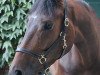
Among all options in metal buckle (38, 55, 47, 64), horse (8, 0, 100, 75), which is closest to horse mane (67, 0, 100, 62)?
horse (8, 0, 100, 75)

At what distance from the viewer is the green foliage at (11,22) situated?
4.37 metres

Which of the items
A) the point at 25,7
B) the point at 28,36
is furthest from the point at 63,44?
the point at 25,7

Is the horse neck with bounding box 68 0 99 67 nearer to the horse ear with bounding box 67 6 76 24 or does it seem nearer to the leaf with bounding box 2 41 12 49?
the horse ear with bounding box 67 6 76 24

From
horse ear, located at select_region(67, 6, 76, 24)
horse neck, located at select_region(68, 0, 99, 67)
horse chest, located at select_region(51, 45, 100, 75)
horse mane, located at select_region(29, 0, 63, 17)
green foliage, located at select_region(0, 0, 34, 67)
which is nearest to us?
horse mane, located at select_region(29, 0, 63, 17)

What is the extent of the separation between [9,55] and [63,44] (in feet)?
7.49

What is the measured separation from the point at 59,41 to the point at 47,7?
9.4 inches

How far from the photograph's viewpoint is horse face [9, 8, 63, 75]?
2062mm

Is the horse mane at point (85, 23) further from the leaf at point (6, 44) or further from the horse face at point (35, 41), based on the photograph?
the leaf at point (6, 44)

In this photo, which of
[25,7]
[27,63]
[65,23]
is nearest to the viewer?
[27,63]

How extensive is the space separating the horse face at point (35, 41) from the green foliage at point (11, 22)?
2.19 metres

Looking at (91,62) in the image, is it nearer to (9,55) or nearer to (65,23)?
(65,23)

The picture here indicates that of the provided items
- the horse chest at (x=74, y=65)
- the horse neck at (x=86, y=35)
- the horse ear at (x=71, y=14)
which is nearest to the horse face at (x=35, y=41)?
the horse ear at (x=71, y=14)

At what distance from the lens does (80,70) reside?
→ 8.45 ft

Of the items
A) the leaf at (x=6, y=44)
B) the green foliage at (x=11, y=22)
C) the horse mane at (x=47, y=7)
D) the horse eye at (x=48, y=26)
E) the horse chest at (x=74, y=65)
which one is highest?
the horse mane at (x=47, y=7)
